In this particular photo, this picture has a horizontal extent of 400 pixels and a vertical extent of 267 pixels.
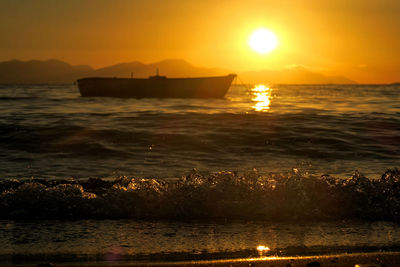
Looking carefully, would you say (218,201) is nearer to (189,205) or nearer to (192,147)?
(189,205)

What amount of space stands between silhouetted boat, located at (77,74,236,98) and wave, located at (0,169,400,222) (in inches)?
1854

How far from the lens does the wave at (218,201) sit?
5809mm

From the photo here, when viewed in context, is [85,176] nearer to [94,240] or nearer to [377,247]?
[94,240]

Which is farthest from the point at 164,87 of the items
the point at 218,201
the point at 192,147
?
the point at 218,201

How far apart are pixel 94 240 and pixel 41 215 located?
153 cm

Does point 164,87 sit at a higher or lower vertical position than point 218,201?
higher

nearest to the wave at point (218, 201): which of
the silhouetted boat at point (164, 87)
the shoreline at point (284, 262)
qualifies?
the shoreline at point (284, 262)

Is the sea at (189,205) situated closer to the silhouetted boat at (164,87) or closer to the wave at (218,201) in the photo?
the wave at (218,201)

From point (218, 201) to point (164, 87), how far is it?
4916 cm

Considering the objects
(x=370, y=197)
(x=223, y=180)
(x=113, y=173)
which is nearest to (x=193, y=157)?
(x=113, y=173)

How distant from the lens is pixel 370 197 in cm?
632

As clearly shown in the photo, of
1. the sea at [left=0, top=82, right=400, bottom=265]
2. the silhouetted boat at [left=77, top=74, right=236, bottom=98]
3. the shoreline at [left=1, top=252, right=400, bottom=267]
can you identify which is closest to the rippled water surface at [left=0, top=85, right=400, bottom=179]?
the sea at [left=0, top=82, right=400, bottom=265]

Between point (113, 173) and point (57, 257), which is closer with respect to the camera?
point (57, 257)

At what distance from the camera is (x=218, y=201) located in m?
6.18
